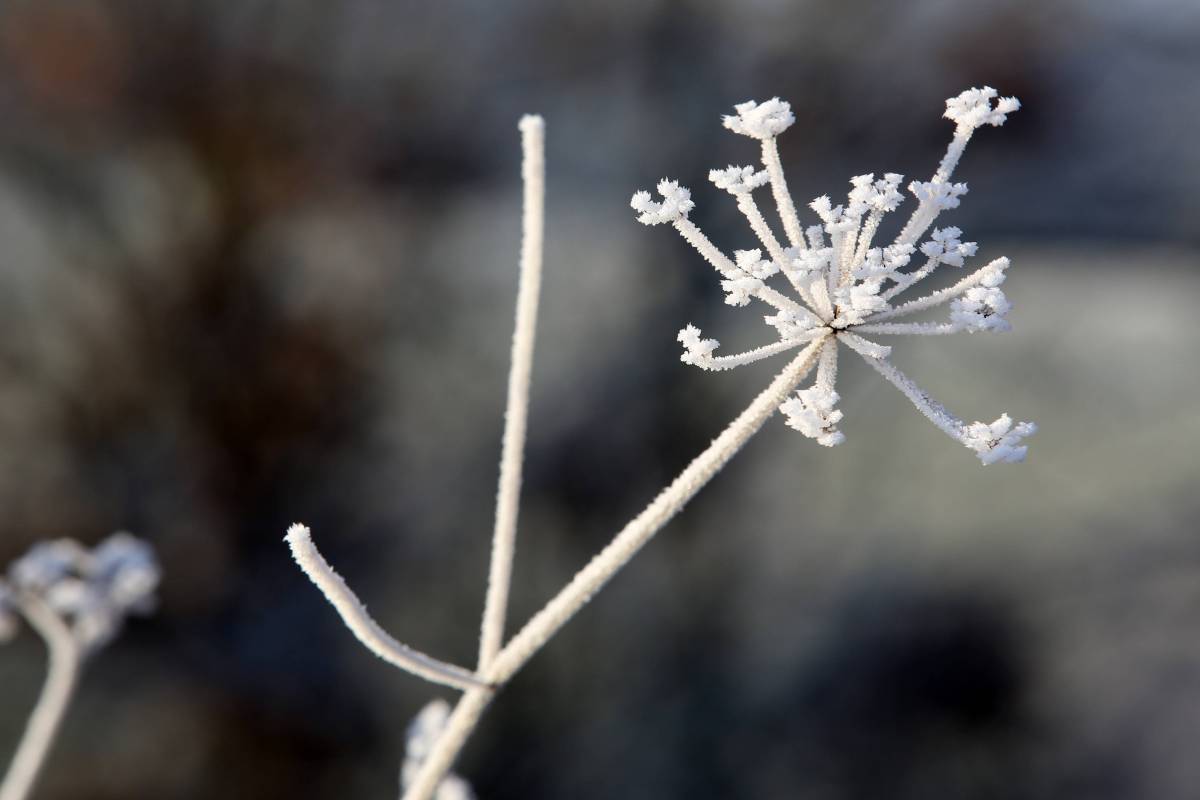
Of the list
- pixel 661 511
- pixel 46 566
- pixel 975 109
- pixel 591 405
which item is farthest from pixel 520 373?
pixel 591 405

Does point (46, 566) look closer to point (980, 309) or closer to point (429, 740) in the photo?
point (429, 740)

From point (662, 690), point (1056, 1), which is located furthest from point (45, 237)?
point (1056, 1)

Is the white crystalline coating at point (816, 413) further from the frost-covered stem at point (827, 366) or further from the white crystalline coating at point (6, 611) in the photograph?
the white crystalline coating at point (6, 611)

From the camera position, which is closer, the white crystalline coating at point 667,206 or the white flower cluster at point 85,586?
the white crystalline coating at point 667,206

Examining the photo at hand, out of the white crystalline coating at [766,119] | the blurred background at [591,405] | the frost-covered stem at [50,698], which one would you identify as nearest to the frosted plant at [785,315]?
the white crystalline coating at [766,119]

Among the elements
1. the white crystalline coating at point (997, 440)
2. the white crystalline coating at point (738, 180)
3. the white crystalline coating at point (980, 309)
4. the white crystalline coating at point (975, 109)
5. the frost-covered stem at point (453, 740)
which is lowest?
the frost-covered stem at point (453, 740)

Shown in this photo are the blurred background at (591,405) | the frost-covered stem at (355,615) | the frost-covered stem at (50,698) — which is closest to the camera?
the frost-covered stem at (355,615)

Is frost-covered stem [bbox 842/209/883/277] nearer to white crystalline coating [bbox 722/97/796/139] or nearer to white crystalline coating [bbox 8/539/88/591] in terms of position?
white crystalline coating [bbox 722/97/796/139]
